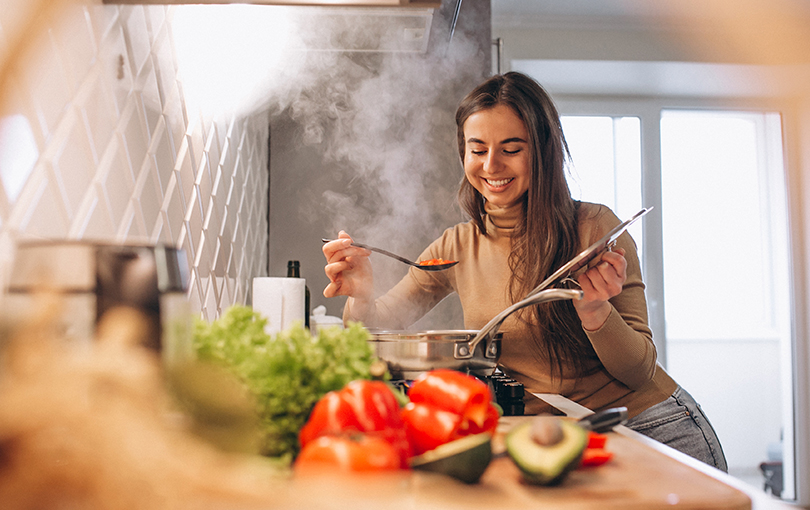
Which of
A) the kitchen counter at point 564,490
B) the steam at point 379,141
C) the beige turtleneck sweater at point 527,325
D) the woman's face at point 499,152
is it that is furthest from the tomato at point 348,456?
the steam at point 379,141

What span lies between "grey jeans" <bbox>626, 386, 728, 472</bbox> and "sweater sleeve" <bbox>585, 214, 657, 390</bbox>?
8cm

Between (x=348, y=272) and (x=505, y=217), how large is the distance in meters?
0.50

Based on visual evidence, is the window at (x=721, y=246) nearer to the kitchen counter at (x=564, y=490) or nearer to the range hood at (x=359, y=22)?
the range hood at (x=359, y=22)

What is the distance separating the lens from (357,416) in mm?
548

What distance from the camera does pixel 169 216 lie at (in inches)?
37.7

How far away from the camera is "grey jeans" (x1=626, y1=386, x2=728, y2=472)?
124cm

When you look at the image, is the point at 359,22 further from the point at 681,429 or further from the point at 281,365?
the point at 681,429

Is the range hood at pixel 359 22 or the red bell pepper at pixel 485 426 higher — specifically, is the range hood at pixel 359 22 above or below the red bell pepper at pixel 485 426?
above

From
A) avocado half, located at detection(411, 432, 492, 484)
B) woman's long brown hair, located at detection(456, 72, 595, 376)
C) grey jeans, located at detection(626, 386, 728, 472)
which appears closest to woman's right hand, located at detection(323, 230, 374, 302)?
woman's long brown hair, located at detection(456, 72, 595, 376)

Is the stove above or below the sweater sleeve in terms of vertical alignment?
below

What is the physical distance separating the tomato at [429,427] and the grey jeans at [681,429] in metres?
0.81

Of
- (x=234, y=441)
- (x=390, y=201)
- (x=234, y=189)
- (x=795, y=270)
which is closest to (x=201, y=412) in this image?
(x=234, y=441)

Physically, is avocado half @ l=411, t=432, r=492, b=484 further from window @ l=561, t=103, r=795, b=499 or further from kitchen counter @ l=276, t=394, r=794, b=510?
window @ l=561, t=103, r=795, b=499

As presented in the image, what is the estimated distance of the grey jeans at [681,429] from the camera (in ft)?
4.08
